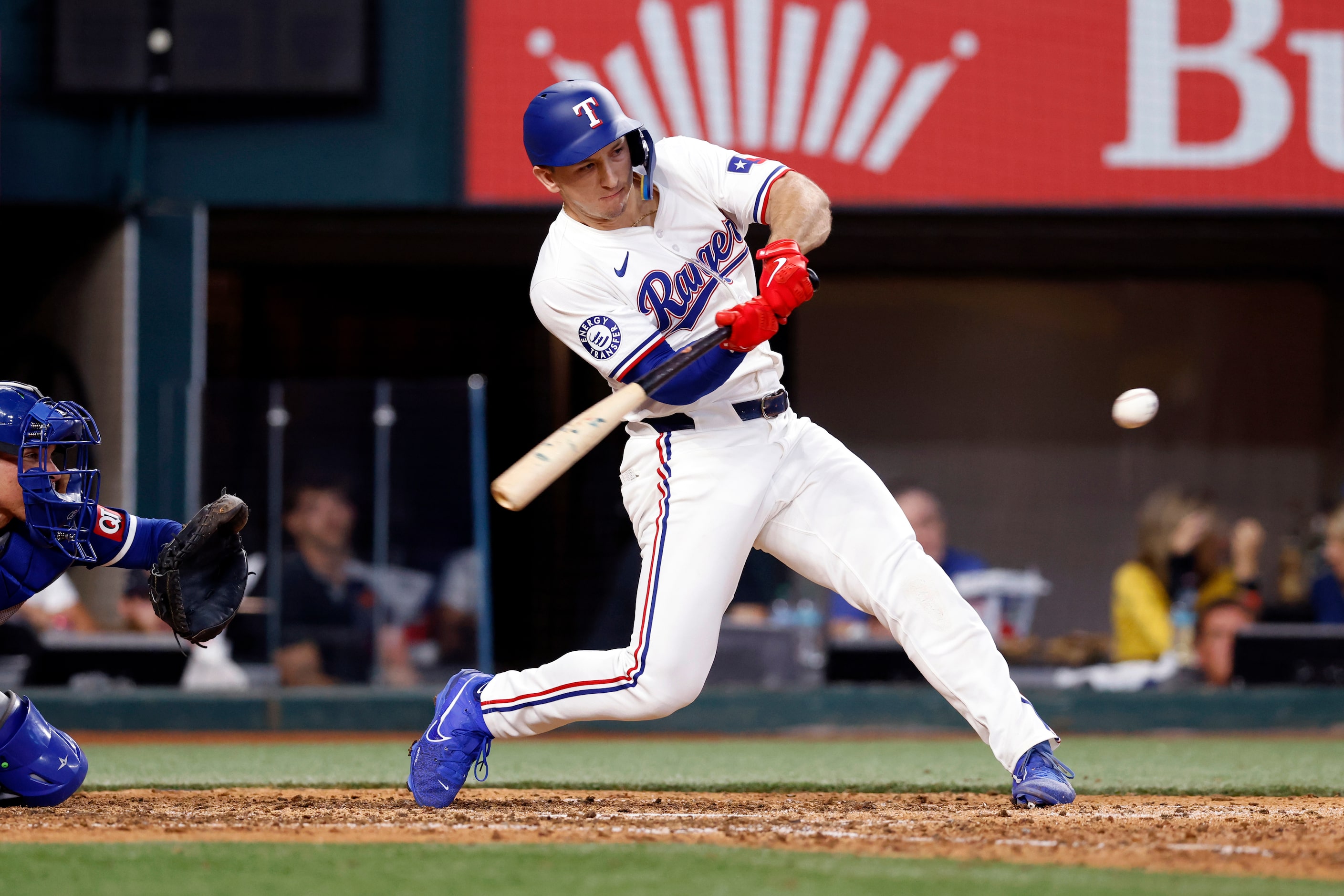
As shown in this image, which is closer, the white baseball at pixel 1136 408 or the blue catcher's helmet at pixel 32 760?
the blue catcher's helmet at pixel 32 760

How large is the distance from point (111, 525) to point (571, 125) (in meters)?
1.41

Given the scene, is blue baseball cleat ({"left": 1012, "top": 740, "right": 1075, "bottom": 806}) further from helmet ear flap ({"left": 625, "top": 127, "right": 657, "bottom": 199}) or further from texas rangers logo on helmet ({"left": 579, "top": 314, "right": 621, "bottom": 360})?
helmet ear flap ({"left": 625, "top": 127, "right": 657, "bottom": 199})

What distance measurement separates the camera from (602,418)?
3.50m

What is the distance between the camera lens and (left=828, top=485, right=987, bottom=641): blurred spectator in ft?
26.0

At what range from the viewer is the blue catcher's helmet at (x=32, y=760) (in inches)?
147

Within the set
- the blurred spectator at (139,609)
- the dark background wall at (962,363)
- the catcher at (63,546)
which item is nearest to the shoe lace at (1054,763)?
the catcher at (63,546)

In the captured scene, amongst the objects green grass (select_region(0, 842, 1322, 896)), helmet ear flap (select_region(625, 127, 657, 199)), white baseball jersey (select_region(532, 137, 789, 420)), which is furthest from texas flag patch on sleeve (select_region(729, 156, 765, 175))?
green grass (select_region(0, 842, 1322, 896))

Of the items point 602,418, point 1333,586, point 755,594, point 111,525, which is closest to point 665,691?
point 602,418

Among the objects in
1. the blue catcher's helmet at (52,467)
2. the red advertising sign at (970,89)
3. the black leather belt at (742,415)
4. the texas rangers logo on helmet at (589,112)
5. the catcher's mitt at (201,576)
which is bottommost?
the catcher's mitt at (201,576)

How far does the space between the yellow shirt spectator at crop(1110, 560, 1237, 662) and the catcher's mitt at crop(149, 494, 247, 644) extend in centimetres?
503

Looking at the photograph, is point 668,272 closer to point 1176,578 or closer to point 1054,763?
point 1054,763

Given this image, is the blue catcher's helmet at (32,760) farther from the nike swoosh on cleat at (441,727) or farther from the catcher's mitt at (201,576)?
the nike swoosh on cleat at (441,727)

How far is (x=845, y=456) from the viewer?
3766mm

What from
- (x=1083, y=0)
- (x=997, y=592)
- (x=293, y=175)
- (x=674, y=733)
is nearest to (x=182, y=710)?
(x=674, y=733)
